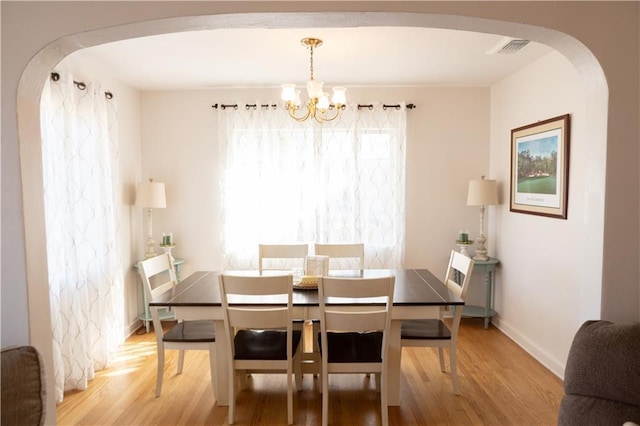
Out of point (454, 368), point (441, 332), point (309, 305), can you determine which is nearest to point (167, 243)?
point (309, 305)

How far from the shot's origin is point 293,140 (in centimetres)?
425

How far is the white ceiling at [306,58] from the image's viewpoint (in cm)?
282

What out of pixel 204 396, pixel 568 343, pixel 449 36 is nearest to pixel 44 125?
pixel 204 396

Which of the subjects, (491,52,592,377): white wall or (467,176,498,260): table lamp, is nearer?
(491,52,592,377): white wall

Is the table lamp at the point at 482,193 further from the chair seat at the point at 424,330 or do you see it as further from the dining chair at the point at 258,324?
the dining chair at the point at 258,324

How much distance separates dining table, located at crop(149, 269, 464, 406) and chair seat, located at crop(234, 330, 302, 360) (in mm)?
103

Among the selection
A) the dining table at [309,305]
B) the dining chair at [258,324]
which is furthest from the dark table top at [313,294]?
the dining chair at [258,324]

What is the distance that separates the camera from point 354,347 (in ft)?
8.43

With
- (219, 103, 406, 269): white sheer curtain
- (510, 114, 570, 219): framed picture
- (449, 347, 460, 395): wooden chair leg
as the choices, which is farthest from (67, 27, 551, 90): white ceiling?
(449, 347, 460, 395): wooden chair leg

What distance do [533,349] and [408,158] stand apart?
6.98 ft

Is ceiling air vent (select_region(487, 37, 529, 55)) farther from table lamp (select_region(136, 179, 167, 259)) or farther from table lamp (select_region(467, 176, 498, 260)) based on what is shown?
table lamp (select_region(136, 179, 167, 259))

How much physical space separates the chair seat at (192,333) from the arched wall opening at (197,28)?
0.97 meters

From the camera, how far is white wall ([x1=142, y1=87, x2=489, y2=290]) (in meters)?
4.29

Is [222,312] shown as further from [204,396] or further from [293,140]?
[293,140]
